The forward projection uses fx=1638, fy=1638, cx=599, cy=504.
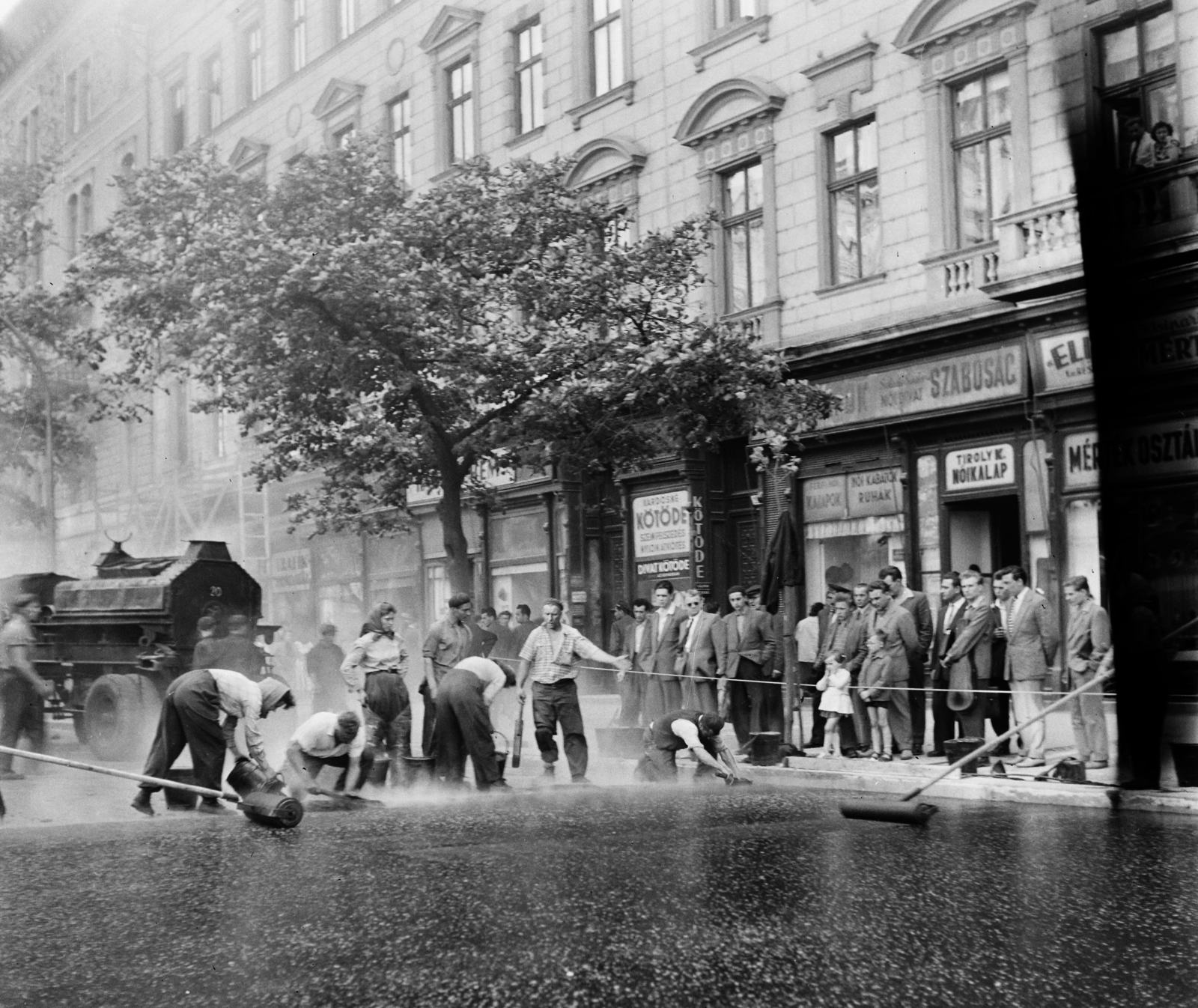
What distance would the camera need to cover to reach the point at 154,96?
15109 mm

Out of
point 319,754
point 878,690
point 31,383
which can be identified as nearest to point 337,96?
point 31,383

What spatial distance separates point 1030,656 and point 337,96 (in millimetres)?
19183

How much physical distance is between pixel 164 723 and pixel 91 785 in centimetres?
278

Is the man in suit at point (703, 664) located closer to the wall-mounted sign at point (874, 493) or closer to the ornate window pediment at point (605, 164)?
the wall-mounted sign at point (874, 493)

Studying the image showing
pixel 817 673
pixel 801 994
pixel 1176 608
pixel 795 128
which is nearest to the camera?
pixel 801 994

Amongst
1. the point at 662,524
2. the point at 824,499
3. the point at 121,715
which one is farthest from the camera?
the point at 662,524

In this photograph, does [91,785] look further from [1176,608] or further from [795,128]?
[795,128]

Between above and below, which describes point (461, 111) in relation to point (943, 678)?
above

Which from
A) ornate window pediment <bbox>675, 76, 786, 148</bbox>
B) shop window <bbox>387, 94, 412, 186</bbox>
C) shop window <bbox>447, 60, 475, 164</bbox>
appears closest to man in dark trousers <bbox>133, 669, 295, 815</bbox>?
ornate window pediment <bbox>675, 76, 786, 148</bbox>

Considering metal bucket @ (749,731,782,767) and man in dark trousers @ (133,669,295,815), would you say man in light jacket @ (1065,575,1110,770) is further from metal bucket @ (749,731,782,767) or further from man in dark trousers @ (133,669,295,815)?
man in dark trousers @ (133,669,295,815)

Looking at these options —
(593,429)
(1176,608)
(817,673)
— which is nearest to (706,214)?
(593,429)

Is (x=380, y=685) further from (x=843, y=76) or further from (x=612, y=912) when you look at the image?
(x=843, y=76)

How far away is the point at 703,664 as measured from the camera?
15.9 meters

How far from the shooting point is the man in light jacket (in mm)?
12484
